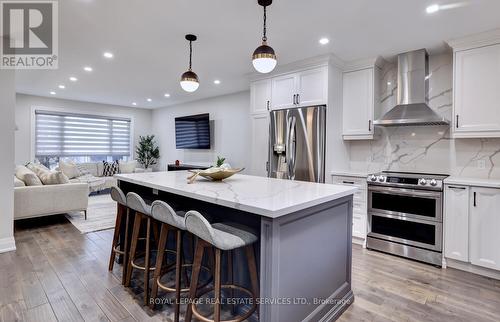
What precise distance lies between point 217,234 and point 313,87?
2867mm

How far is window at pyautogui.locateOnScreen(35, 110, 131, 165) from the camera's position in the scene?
22.4 ft

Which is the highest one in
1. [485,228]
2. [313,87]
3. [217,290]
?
[313,87]

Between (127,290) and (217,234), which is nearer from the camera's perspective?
(217,234)

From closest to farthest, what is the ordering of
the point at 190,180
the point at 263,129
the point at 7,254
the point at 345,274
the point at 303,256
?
the point at 303,256 < the point at 345,274 < the point at 190,180 < the point at 7,254 < the point at 263,129

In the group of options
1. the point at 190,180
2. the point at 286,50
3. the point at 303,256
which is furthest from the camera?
the point at 286,50

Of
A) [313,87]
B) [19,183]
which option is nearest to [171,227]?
[313,87]

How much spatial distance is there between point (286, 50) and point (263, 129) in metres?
1.35

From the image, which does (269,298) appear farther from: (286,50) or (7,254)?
(7,254)

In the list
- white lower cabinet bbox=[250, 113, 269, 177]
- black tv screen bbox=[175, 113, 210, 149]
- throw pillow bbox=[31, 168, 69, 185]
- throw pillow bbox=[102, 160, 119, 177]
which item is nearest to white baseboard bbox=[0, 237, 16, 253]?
throw pillow bbox=[31, 168, 69, 185]

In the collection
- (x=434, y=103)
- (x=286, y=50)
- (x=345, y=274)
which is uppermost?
(x=286, y=50)

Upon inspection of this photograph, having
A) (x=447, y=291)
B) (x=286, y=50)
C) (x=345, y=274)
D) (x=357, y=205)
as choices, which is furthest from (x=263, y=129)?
(x=447, y=291)

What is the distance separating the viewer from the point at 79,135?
24.3 feet

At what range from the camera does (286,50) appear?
11.5ft

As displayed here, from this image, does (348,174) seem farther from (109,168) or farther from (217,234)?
(109,168)
